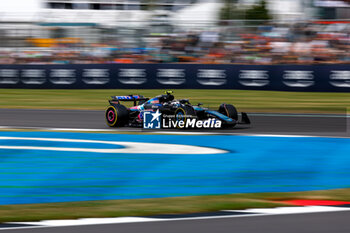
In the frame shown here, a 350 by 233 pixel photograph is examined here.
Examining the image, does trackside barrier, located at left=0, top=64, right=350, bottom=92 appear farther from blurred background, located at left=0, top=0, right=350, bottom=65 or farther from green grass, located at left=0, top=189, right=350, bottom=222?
green grass, located at left=0, top=189, right=350, bottom=222

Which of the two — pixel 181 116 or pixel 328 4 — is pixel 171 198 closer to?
pixel 181 116

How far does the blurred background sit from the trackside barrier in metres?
0.63

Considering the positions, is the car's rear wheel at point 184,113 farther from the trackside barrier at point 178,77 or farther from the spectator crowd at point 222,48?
the spectator crowd at point 222,48

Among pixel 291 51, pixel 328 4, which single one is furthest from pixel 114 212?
pixel 328 4

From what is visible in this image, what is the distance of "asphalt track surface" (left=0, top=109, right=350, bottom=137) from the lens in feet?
36.5

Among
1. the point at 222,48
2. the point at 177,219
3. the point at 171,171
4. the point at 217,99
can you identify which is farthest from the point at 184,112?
the point at 222,48

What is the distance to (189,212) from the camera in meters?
5.19

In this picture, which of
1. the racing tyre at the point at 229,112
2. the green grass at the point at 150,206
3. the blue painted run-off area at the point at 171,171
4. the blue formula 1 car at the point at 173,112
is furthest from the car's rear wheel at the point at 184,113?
the green grass at the point at 150,206

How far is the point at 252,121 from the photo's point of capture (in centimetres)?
1282

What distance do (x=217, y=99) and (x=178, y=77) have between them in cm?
233

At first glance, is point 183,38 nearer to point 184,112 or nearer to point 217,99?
point 217,99

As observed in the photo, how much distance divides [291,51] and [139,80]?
517 cm

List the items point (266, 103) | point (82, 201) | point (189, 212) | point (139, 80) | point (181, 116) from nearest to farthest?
point (189, 212) → point (82, 201) → point (181, 116) → point (266, 103) → point (139, 80)

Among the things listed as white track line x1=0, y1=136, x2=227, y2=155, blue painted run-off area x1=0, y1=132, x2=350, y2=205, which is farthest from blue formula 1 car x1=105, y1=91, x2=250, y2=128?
white track line x1=0, y1=136, x2=227, y2=155
